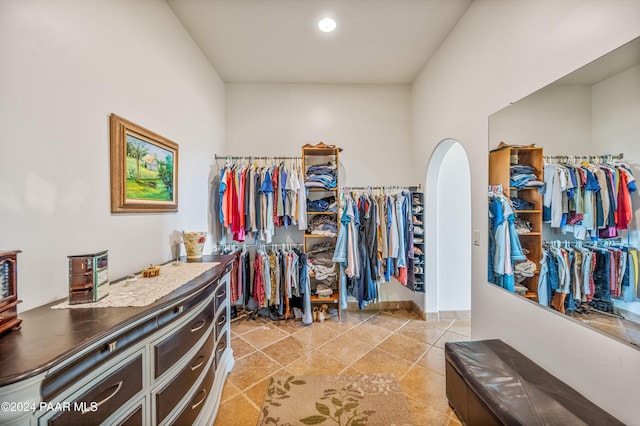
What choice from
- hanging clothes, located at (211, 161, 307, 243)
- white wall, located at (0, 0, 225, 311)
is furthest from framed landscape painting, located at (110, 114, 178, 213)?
hanging clothes, located at (211, 161, 307, 243)

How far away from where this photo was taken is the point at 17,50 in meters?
0.97

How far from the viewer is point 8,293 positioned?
84 cm

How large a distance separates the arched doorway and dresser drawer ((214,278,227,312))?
2324mm

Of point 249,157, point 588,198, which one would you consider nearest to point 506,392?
point 588,198

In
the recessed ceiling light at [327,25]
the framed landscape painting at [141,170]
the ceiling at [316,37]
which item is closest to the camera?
the framed landscape painting at [141,170]

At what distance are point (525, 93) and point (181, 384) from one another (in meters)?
2.61

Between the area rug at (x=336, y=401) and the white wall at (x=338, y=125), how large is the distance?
1546 millimetres

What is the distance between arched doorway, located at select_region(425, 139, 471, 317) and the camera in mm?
2928

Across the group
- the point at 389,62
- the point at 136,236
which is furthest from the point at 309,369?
the point at 389,62

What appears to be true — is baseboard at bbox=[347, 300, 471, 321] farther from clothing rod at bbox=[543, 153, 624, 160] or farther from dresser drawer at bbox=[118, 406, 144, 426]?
dresser drawer at bbox=[118, 406, 144, 426]

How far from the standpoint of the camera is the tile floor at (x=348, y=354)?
5.63ft

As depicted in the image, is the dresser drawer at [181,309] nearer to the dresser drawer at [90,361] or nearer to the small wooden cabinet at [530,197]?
the dresser drawer at [90,361]

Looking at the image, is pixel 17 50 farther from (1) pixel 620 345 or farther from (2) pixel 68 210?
(1) pixel 620 345

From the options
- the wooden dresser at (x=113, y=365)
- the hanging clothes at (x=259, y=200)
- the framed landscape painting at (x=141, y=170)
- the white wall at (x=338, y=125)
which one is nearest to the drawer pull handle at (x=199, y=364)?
the wooden dresser at (x=113, y=365)
